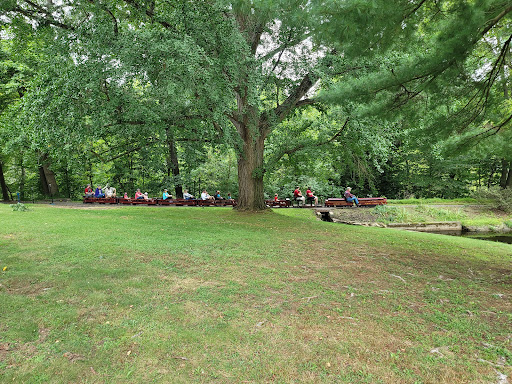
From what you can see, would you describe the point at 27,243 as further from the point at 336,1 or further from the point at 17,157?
the point at 17,157

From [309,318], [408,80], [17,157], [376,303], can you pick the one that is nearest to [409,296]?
[376,303]

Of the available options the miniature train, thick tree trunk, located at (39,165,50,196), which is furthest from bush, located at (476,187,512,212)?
thick tree trunk, located at (39,165,50,196)

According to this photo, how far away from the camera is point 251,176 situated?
A: 40.5 feet

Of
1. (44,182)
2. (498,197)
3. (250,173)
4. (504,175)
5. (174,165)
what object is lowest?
(498,197)

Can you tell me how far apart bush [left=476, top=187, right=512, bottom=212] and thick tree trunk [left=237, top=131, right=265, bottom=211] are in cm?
1355

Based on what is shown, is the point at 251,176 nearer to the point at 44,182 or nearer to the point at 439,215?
the point at 439,215

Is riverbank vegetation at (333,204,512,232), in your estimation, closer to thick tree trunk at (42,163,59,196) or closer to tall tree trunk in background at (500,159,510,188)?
tall tree trunk in background at (500,159,510,188)

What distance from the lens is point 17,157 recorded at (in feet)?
67.6

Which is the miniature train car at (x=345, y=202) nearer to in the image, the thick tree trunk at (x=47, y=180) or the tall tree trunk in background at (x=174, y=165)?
the tall tree trunk in background at (x=174, y=165)

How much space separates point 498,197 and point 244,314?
A: 62.9 ft

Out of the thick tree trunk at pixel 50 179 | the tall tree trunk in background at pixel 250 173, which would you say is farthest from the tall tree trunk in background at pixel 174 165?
the thick tree trunk at pixel 50 179

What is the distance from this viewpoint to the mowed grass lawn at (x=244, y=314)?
265 cm

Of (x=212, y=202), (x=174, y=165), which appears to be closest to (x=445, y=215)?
(x=212, y=202)

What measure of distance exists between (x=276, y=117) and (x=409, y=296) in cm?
820
